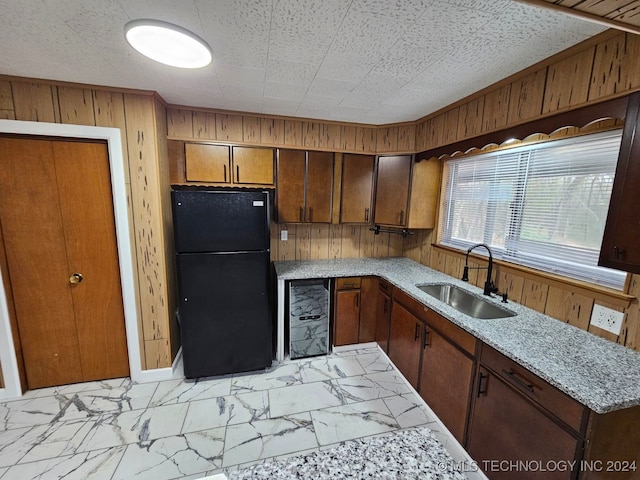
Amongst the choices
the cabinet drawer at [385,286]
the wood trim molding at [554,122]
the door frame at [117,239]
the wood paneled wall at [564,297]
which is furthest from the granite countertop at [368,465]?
the door frame at [117,239]

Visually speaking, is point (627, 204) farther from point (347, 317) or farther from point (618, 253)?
point (347, 317)

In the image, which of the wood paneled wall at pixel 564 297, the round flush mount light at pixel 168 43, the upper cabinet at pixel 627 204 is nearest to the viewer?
the upper cabinet at pixel 627 204

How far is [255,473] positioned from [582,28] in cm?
221

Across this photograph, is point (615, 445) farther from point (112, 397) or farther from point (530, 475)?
point (112, 397)

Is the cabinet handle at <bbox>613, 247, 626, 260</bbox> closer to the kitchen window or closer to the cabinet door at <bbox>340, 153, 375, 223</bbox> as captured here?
the kitchen window

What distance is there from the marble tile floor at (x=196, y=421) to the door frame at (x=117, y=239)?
0.97 feet

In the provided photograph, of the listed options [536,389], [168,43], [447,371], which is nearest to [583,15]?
[536,389]

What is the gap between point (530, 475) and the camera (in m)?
1.27

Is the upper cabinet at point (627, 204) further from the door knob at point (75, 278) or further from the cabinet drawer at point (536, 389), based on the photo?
the door knob at point (75, 278)

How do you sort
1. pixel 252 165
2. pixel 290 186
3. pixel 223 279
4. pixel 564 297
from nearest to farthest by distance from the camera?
1. pixel 564 297
2. pixel 223 279
3. pixel 252 165
4. pixel 290 186

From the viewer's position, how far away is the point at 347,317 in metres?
2.85

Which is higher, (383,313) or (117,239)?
(117,239)

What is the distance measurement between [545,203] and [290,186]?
2.15m

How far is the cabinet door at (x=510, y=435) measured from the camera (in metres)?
1.17
